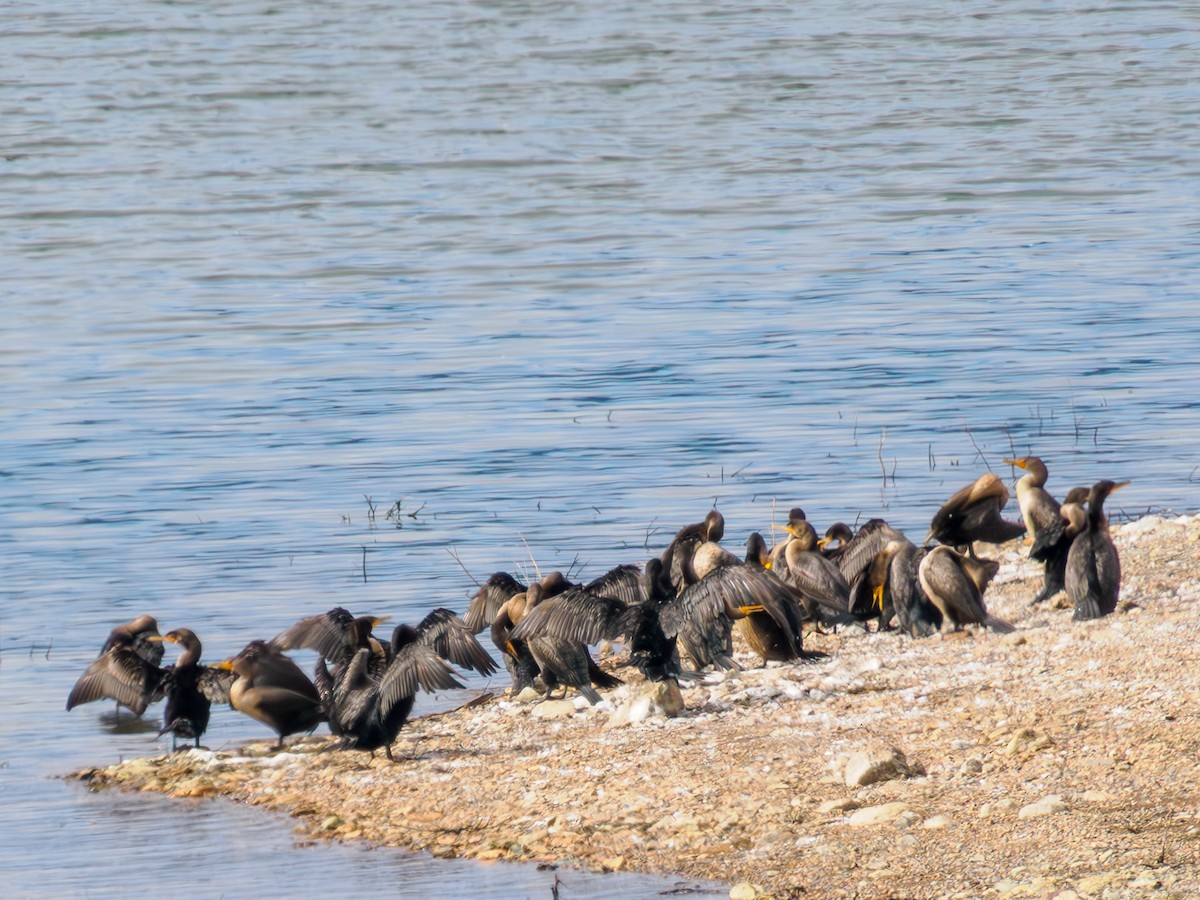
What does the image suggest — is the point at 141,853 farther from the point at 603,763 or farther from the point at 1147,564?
the point at 1147,564

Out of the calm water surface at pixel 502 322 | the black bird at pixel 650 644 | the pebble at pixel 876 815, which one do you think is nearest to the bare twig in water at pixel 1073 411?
the calm water surface at pixel 502 322

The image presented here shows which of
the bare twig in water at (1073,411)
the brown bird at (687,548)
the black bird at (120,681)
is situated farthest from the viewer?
the bare twig in water at (1073,411)

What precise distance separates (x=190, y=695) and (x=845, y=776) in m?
3.68

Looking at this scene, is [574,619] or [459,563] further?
[459,563]

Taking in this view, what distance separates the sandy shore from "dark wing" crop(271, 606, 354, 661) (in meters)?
0.64

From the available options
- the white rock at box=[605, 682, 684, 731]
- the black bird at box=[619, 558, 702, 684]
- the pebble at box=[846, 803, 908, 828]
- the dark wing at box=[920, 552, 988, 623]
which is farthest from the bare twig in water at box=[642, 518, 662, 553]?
the pebble at box=[846, 803, 908, 828]

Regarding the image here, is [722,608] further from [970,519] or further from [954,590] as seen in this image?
[970,519]

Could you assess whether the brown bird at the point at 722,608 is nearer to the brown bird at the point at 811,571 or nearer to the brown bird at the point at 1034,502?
the brown bird at the point at 811,571

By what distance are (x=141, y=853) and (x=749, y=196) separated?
88.7 feet

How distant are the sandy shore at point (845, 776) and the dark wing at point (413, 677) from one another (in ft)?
0.95

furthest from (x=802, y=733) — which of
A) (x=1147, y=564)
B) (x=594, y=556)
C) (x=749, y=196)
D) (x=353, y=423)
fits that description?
(x=749, y=196)

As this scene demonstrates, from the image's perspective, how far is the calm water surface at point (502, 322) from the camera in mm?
13367

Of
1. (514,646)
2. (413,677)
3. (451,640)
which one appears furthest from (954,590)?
(413,677)

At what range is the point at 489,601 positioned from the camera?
1130 cm
